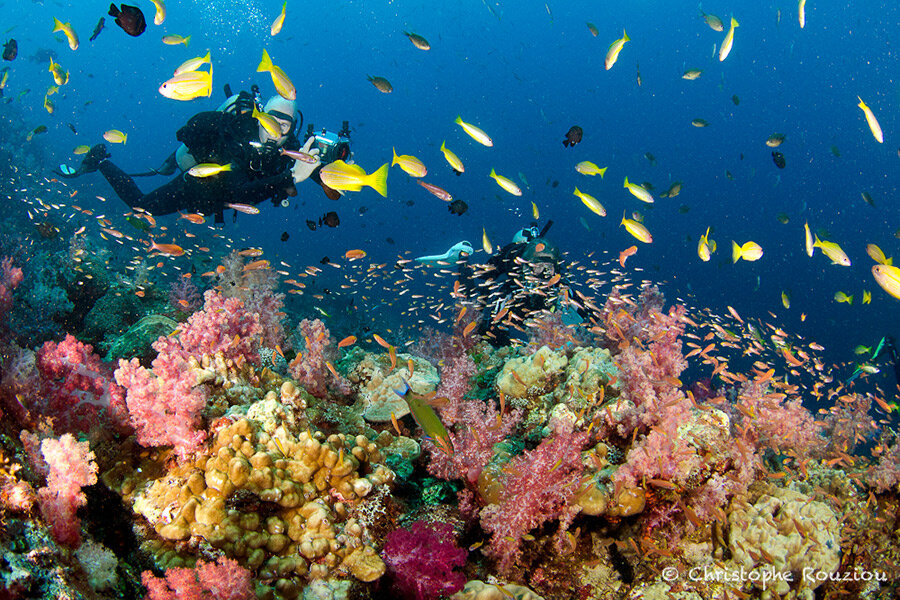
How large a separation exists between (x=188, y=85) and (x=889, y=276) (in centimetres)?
586

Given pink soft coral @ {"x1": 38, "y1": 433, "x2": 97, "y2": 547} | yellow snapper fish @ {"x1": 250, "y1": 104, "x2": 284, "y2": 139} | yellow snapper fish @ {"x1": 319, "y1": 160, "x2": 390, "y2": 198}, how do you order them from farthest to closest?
yellow snapper fish @ {"x1": 250, "y1": 104, "x2": 284, "y2": 139} → yellow snapper fish @ {"x1": 319, "y1": 160, "x2": 390, "y2": 198} → pink soft coral @ {"x1": 38, "y1": 433, "x2": 97, "y2": 547}

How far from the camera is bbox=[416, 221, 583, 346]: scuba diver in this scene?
670 cm

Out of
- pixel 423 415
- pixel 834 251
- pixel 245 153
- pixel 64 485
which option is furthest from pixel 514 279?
pixel 64 485

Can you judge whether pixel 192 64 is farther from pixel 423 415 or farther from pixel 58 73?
pixel 58 73

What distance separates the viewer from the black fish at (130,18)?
3.99 metres

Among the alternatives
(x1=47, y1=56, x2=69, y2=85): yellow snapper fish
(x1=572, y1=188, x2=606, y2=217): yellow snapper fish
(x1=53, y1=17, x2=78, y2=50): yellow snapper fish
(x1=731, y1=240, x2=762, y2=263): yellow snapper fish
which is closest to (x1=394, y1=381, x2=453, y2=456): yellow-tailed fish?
(x1=572, y1=188, x2=606, y2=217): yellow snapper fish

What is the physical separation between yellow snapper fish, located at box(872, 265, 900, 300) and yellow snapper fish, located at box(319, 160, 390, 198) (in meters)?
3.54

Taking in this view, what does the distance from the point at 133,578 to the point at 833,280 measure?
10283 centimetres

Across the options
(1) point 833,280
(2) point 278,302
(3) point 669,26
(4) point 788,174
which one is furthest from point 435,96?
(2) point 278,302

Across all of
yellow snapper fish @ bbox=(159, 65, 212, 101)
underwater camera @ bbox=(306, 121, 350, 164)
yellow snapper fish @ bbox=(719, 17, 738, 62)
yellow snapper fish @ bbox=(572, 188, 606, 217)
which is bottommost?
yellow snapper fish @ bbox=(572, 188, 606, 217)

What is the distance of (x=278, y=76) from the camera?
3732mm

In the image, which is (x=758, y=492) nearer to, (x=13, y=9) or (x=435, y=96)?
(x=435, y=96)

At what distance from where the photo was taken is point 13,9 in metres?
97.5

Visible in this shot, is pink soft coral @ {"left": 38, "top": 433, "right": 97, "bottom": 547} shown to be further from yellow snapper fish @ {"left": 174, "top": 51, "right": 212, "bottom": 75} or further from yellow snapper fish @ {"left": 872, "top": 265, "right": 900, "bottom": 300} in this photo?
yellow snapper fish @ {"left": 872, "top": 265, "right": 900, "bottom": 300}
